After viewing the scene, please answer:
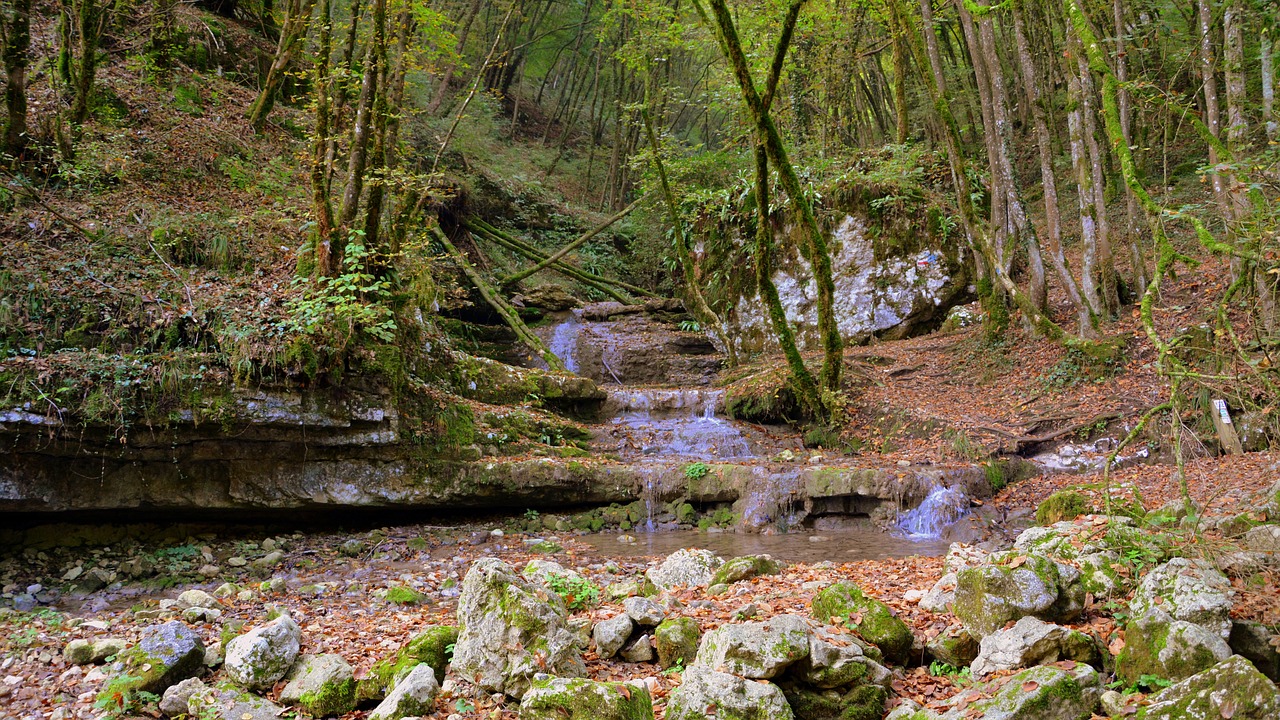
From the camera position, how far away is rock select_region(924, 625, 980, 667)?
3.97m

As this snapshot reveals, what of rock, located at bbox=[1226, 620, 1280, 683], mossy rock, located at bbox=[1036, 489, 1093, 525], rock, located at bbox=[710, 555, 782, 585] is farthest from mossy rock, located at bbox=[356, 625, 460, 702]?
mossy rock, located at bbox=[1036, 489, 1093, 525]

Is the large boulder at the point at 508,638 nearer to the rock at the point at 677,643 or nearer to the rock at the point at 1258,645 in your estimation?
the rock at the point at 677,643

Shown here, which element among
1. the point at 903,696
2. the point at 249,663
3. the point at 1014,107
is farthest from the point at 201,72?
the point at 1014,107

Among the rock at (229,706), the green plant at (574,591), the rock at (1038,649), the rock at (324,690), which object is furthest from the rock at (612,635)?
the rock at (1038,649)

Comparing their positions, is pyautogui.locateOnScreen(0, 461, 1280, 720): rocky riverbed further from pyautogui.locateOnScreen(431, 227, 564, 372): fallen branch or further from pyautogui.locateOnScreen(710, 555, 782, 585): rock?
pyautogui.locateOnScreen(431, 227, 564, 372): fallen branch

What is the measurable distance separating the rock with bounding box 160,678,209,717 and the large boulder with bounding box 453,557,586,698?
1.45 meters

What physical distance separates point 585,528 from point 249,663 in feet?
17.4

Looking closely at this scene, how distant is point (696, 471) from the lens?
9.47 meters

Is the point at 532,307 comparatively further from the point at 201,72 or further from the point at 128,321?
the point at 128,321

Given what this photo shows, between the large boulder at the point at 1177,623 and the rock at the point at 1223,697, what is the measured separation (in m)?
0.44

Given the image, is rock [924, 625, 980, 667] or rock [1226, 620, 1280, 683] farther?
rock [924, 625, 980, 667]

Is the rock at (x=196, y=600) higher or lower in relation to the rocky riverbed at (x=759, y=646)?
lower

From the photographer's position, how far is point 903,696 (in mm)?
3705

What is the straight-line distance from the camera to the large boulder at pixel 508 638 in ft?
12.3
